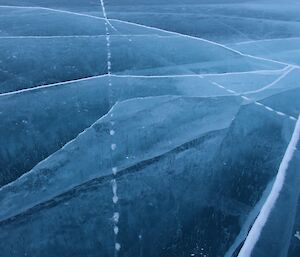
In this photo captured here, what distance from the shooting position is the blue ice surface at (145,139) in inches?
81.4

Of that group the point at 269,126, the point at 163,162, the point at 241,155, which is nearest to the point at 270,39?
the point at 269,126

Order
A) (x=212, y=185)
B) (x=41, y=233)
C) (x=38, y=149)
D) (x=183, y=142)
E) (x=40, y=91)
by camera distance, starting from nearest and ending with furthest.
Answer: (x=41, y=233), (x=212, y=185), (x=38, y=149), (x=183, y=142), (x=40, y=91)

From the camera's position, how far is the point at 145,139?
281cm

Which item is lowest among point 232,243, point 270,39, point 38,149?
point 232,243

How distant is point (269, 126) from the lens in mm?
3096

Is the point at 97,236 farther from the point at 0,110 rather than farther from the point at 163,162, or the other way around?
the point at 0,110

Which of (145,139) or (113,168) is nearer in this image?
(113,168)

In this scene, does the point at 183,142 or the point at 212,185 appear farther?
the point at 183,142

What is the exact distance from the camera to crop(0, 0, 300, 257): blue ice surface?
207 cm

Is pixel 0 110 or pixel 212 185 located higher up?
pixel 0 110

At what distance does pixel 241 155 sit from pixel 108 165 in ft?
3.57

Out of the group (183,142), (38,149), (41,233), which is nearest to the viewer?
(41,233)

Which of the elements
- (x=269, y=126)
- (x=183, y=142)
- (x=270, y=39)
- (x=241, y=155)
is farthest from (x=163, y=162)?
(x=270, y=39)

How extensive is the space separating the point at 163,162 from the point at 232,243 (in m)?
0.80
